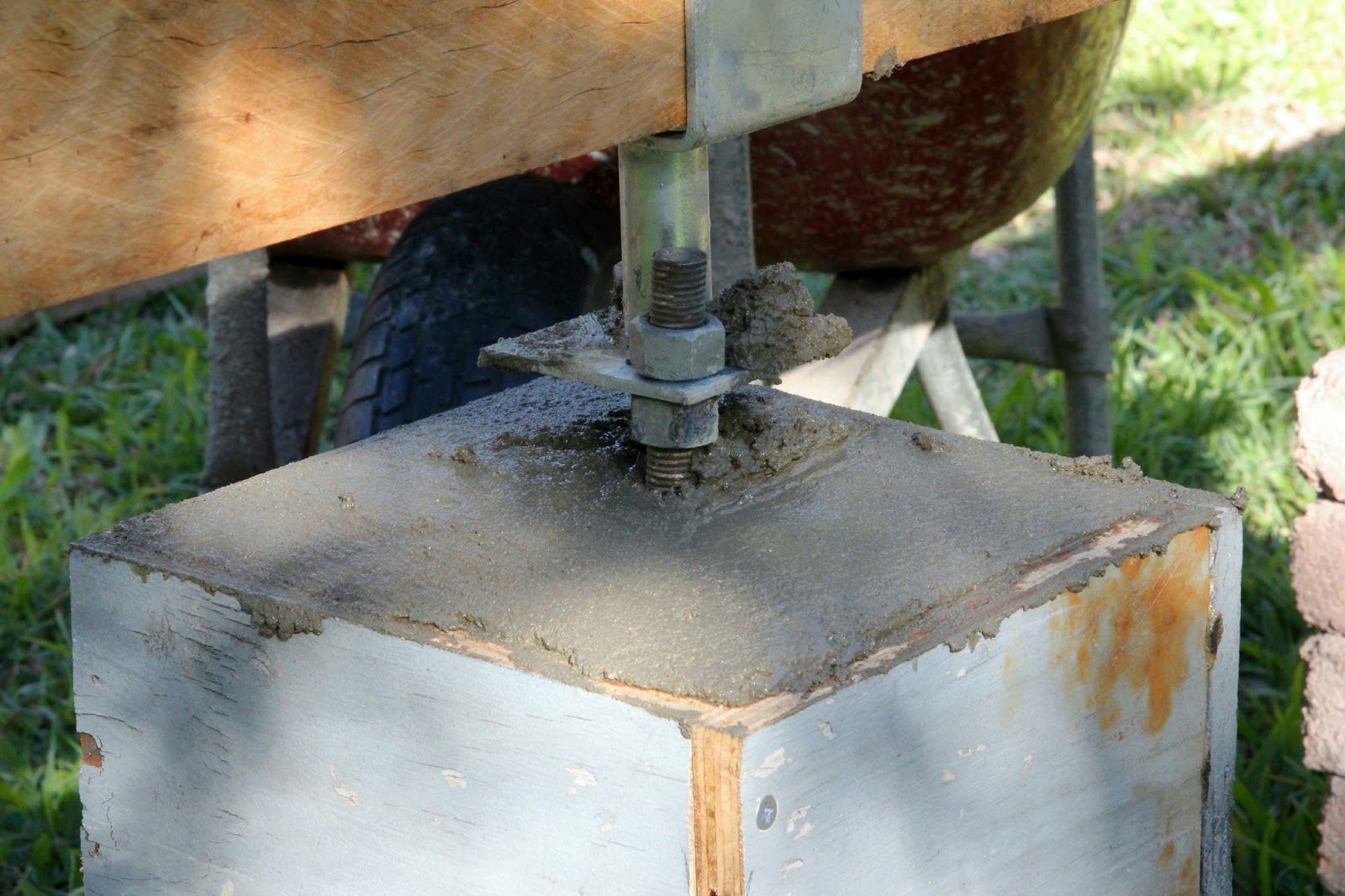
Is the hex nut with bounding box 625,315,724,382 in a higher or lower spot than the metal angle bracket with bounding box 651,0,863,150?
lower

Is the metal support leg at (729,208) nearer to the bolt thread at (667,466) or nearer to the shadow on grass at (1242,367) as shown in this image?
the bolt thread at (667,466)

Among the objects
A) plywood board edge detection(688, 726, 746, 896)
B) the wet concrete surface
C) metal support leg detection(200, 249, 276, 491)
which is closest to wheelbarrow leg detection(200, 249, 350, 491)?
metal support leg detection(200, 249, 276, 491)

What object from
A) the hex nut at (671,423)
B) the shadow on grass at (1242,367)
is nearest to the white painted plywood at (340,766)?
the hex nut at (671,423)

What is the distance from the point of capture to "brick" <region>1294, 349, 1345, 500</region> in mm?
1546

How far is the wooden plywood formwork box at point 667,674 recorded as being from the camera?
3.25ft

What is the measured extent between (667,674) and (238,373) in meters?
1.66

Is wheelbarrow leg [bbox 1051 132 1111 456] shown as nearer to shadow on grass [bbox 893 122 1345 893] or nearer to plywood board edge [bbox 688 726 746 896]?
shadow on grass [bbox 893 122 1345 893]

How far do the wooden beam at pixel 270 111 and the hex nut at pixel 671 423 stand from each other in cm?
23

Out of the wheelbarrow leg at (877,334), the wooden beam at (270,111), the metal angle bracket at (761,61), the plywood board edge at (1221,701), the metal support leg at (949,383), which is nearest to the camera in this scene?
the wooden beam at (270,111)

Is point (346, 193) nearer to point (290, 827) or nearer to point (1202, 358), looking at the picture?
point (290, 827)

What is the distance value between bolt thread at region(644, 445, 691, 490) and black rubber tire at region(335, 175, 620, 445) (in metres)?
0.50

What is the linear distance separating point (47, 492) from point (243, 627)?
215 cm

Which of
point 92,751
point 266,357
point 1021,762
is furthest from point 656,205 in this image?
point 266,357

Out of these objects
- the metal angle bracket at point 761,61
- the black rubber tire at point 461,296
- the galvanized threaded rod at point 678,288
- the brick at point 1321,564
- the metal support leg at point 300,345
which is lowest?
the metal support leg at point 300,345
